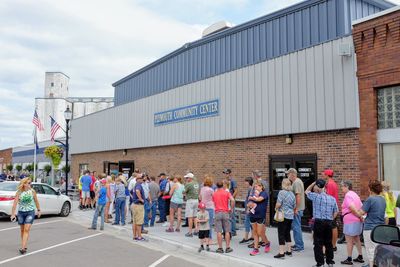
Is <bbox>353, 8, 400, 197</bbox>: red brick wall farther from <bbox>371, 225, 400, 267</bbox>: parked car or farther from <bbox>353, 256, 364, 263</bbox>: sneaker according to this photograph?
<bbox>371, 225, 400, 267</bbox>: parked car

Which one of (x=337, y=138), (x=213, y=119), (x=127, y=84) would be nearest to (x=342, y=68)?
(x=337, y=138)

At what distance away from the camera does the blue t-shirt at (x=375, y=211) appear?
23.5ft

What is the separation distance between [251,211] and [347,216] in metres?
2.19

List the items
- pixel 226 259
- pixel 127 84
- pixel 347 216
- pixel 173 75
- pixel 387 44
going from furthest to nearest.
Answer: pixel 127 84 < pixel 173 75 < pixel 387 44 < pixel 226 259 < pixel 347 216

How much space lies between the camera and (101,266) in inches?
315

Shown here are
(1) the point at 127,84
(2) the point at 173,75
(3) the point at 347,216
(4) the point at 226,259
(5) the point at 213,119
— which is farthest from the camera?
(1) the point at 127,84

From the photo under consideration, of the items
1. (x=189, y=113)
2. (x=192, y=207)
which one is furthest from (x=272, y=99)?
(x=189, y=113)

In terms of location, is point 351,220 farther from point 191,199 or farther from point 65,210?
point 65,210

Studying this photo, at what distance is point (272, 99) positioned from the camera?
1337 centimetres

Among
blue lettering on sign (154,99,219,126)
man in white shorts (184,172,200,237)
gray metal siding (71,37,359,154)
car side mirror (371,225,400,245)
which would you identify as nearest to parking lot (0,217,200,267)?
man in white shorts (184,172,200,237)

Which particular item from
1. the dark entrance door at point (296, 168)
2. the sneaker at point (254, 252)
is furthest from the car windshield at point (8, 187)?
the sneaker at point (254, 252)

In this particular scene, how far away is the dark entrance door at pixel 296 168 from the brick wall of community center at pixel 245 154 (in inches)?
7.4

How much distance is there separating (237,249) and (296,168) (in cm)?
400

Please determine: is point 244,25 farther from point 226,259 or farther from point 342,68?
point 226,259
